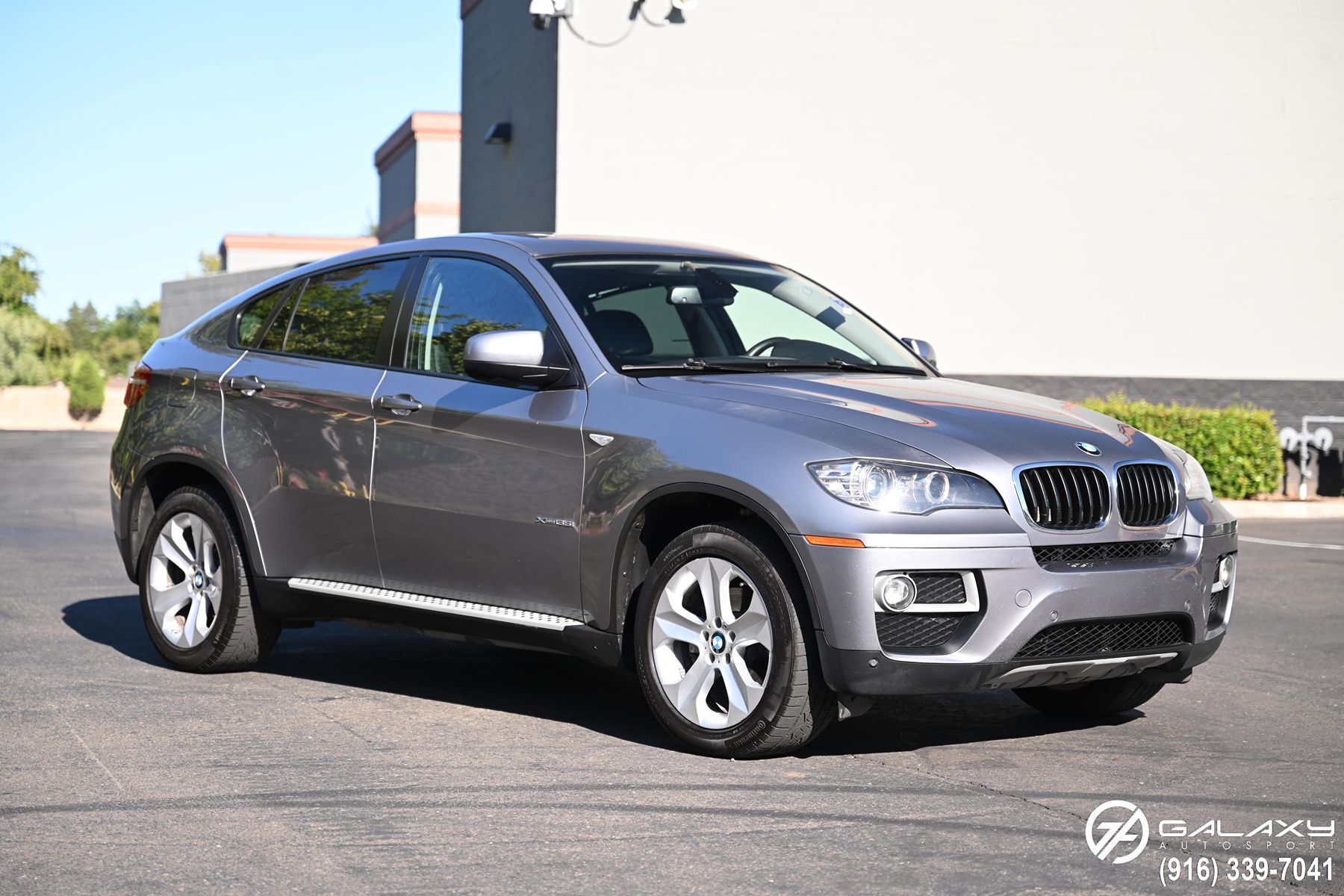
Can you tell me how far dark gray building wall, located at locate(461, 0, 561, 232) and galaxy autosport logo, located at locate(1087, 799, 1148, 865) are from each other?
1761 centimetres

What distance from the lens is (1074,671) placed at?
5379 millimetres

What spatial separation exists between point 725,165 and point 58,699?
16643 millimetres

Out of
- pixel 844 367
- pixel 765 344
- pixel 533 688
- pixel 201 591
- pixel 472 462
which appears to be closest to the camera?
pixel 472 462

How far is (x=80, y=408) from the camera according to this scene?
57.8 m

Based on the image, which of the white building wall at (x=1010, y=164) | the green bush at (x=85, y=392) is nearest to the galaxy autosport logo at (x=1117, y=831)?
the white building wall at (x=1010, y=164)

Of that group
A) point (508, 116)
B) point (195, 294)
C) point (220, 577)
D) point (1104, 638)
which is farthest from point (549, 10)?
point (195, 294)

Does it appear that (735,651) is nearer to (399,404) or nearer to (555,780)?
(555,780)

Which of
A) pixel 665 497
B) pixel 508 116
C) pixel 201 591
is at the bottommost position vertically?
pixel 201 591

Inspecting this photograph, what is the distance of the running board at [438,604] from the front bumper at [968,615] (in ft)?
3.65

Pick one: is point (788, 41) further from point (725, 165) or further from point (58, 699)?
point (58, 699)

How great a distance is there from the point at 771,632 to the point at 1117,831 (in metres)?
1.27

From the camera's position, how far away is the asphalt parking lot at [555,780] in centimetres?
417

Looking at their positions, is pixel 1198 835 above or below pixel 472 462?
below

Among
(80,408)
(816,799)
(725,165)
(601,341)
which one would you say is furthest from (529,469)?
(80,408)
